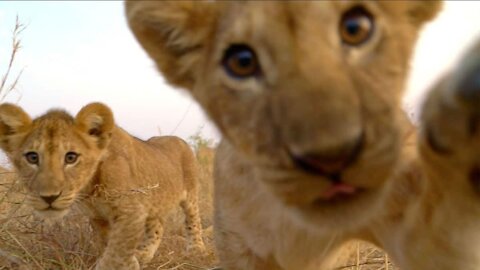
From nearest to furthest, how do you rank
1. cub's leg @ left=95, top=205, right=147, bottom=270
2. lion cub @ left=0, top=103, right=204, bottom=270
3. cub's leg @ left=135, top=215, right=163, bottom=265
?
1. lion cub @ left=0, top=103, right=204, bottom=270
2. cub's leg @ left=95, top=205, right=147, bottom=270
3. cub's leg @ left=135, top=215, right=163, bottom=265

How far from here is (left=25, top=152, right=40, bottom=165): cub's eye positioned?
16.7 feet

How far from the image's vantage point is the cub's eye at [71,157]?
520 cm

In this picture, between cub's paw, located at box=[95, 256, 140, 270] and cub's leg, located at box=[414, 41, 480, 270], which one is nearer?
cub's leg, located at box=[414, 41, 480, 270]

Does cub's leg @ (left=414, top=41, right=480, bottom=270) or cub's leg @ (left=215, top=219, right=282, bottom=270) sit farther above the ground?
cub's leg @ (left=215, top=219, right=282, bottom=270)

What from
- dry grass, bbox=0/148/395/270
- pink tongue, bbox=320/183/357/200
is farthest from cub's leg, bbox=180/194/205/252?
pink tongue, bbox=320/183/357/200

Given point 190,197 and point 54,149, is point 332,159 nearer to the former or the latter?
point 54,149

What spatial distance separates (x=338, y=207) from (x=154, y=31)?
111 cm

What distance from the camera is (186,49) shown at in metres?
2.47

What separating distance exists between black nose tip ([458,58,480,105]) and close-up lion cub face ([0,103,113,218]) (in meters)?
3.80

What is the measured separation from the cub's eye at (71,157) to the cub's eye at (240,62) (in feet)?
10.9

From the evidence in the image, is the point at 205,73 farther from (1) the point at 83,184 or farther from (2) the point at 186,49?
(1) the point at 83,184

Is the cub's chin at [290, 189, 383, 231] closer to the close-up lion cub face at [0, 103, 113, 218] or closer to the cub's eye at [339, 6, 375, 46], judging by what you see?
the cub's eye at [339, 6, 375, 46]

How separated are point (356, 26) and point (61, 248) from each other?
143 inches

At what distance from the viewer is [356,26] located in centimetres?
196
